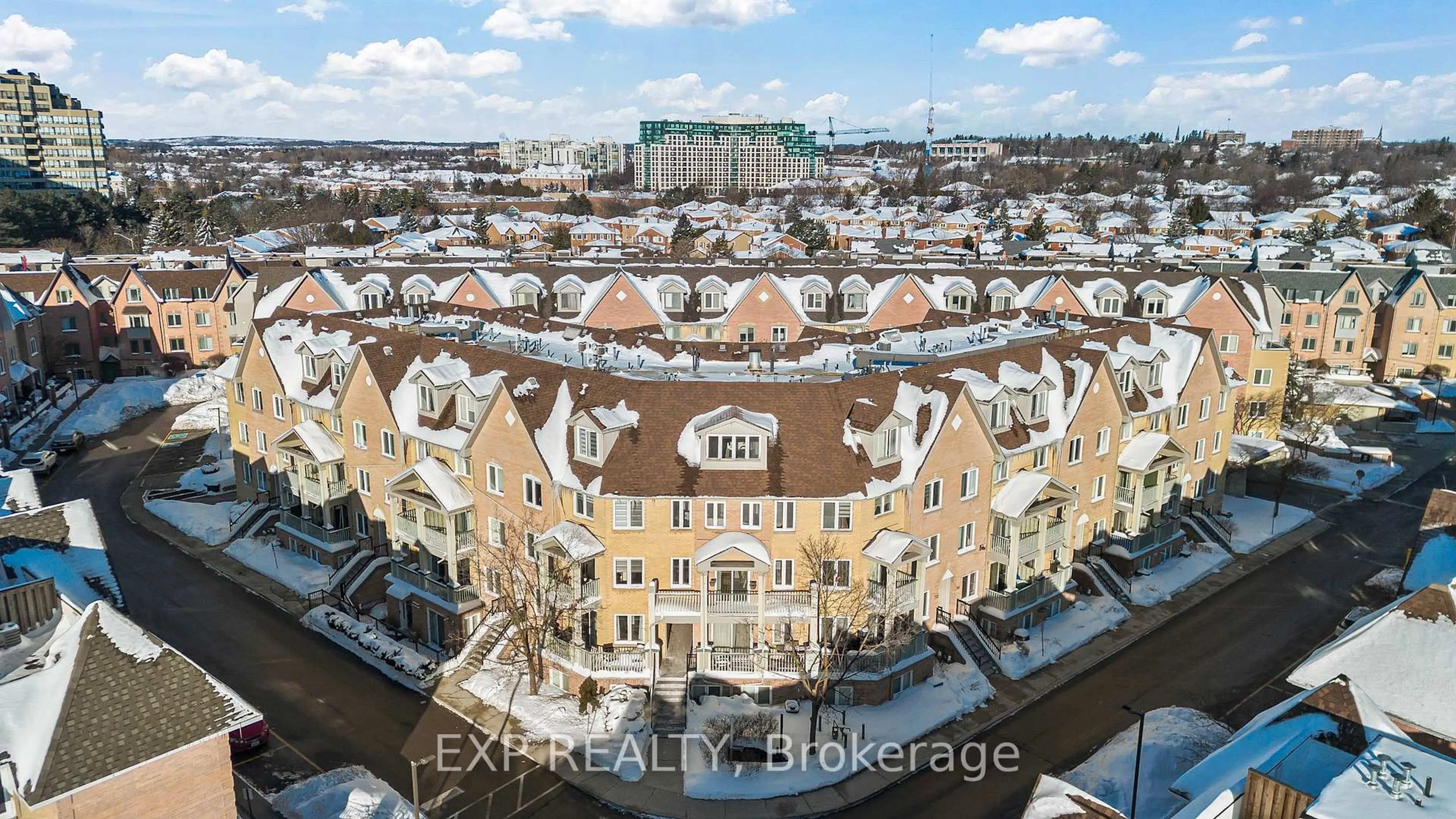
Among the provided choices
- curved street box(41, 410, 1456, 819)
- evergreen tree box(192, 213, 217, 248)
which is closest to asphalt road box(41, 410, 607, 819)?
curved street box(41, 410, 1456, 819)

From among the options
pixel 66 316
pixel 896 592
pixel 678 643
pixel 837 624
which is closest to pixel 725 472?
pixel 678 643

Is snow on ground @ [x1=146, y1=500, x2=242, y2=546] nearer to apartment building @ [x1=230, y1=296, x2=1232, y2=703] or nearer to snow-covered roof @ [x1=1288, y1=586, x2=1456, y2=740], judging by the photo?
apartment building @ [x1=230, y1=296, x2=1232, y2=703]

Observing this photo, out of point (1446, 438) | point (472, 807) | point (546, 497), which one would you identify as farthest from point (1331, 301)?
point (472, 807)

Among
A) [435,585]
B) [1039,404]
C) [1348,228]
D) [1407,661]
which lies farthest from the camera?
[1348,228]

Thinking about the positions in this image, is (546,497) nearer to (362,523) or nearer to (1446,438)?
(362,523)

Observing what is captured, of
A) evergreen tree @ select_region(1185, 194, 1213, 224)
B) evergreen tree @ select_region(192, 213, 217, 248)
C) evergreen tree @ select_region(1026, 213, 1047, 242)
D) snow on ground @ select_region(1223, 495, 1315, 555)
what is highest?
evergreen tree @ select_region(1185, 194, 1213, 224)

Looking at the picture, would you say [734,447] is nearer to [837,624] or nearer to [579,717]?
[837,624]

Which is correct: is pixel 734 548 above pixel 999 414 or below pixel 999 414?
below
